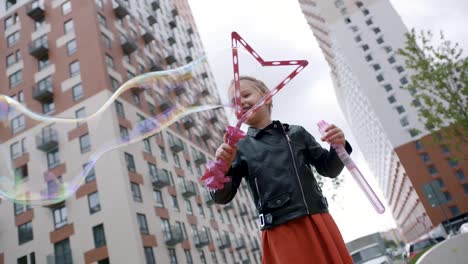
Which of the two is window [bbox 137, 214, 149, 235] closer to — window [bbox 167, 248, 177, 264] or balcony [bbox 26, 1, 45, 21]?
window [bbox 167, 248, 177, 264]

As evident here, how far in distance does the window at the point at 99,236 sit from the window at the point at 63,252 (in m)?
2.15

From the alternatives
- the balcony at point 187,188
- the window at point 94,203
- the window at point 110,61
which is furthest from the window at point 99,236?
the window at point 110,61

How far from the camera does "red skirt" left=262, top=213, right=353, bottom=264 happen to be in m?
2.29

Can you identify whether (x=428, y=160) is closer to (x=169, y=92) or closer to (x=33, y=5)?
(x=33, y=5)

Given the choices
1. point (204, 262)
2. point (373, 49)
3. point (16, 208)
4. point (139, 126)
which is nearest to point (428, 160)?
point (373, 49)

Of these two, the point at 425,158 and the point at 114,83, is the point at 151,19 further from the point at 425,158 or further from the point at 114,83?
the point at 425,158

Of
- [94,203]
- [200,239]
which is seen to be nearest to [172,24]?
[200,239]

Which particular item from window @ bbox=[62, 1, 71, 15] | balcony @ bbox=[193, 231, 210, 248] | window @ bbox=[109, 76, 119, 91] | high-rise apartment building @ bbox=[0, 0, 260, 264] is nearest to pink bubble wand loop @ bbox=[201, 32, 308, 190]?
high-rise apartment building @ bbox=[0, 0, 260, 264]

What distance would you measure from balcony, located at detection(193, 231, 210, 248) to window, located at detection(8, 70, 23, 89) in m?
20.6

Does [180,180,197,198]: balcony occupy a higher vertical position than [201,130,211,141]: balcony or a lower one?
lower

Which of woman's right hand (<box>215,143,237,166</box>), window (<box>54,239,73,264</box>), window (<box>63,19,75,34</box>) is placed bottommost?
woman's right hand (<box>215,143,237,166</box>)

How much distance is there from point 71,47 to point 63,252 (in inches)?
657

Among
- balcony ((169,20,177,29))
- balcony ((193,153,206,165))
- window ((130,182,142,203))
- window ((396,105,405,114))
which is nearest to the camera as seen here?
window ((130,182,142,203))

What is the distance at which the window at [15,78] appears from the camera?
112 feet
